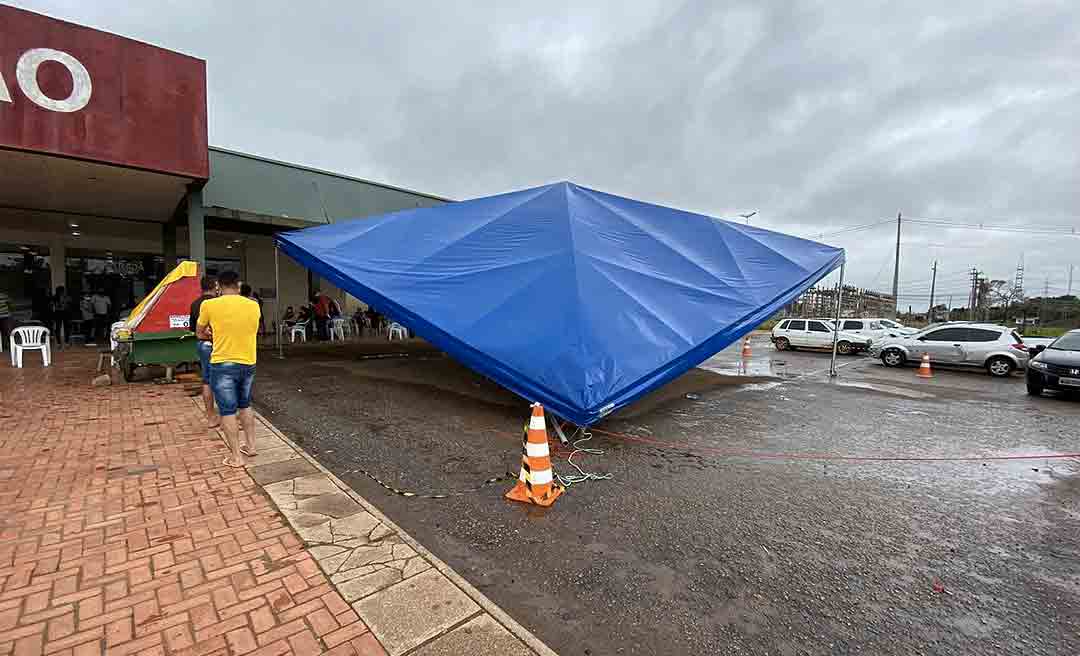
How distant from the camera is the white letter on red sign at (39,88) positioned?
24.5 feet

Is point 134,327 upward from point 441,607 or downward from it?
upward

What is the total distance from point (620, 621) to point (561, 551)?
72 centimetres

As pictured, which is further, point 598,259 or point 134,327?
point 134,327

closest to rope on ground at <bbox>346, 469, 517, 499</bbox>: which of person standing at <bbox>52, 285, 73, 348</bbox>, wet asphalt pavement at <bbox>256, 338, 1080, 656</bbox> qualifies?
wet asphalt pavement at <bbox>256, 338, 1080, 656</bbox>

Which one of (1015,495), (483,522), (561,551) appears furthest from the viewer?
(1015,495)

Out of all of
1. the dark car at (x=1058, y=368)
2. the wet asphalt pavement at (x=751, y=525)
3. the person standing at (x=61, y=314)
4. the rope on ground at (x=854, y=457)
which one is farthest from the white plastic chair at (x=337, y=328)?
the dark car at (x=1058, y=368)

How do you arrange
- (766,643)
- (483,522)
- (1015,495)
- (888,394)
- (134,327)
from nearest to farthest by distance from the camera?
(766,643)
(483,522)
(1015,495)
(134,327)
(888,394)

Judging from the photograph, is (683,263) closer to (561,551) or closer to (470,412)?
(470,412)

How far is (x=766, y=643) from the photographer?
2305mm

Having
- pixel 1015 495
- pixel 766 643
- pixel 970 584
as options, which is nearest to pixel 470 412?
pixel 766 643

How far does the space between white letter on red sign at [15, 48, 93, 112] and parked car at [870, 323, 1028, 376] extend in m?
20.3

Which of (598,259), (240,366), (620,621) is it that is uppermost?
(598,259)

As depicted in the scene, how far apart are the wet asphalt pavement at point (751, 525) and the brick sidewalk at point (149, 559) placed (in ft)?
2.81

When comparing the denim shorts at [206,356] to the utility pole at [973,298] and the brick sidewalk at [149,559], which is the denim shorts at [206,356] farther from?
the utility pole at [973,298]
